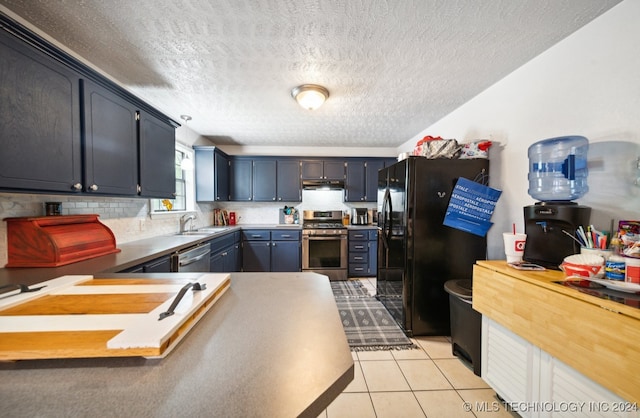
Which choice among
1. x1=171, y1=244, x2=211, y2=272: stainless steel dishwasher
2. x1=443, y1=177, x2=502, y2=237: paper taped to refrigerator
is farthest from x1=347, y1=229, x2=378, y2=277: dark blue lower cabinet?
x1=171, y1=244, x2=211, y2=272: stainless steel dishwasher

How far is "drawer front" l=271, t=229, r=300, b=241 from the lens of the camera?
3.88m

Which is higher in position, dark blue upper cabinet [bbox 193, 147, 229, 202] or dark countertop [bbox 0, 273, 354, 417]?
dark blue upper cabinet [bbox 193, 147, 229, 202]

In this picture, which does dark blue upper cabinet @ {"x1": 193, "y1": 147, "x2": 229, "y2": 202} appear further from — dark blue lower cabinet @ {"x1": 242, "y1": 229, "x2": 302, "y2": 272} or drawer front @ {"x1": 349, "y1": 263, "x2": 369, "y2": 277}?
drawer front @ {"x1": 349, "y1": 263, "x2": 369, "y2": 277}

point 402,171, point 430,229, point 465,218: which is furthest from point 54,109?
point 465,218

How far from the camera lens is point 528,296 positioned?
1.20 m

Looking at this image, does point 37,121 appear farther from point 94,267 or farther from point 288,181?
point 288,181

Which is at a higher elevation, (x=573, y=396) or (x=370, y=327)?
(x=573, y=396)

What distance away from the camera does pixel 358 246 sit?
13.0 feet

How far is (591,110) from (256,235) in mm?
3841

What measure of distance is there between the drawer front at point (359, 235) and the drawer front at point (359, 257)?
9.8 inches

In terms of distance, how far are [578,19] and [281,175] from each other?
144 inches

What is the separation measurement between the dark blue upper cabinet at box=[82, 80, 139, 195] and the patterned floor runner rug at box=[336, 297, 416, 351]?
7.72 ft

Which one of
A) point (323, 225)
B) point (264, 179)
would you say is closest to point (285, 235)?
point (323, 225)

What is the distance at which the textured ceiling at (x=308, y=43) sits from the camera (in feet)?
4.35
